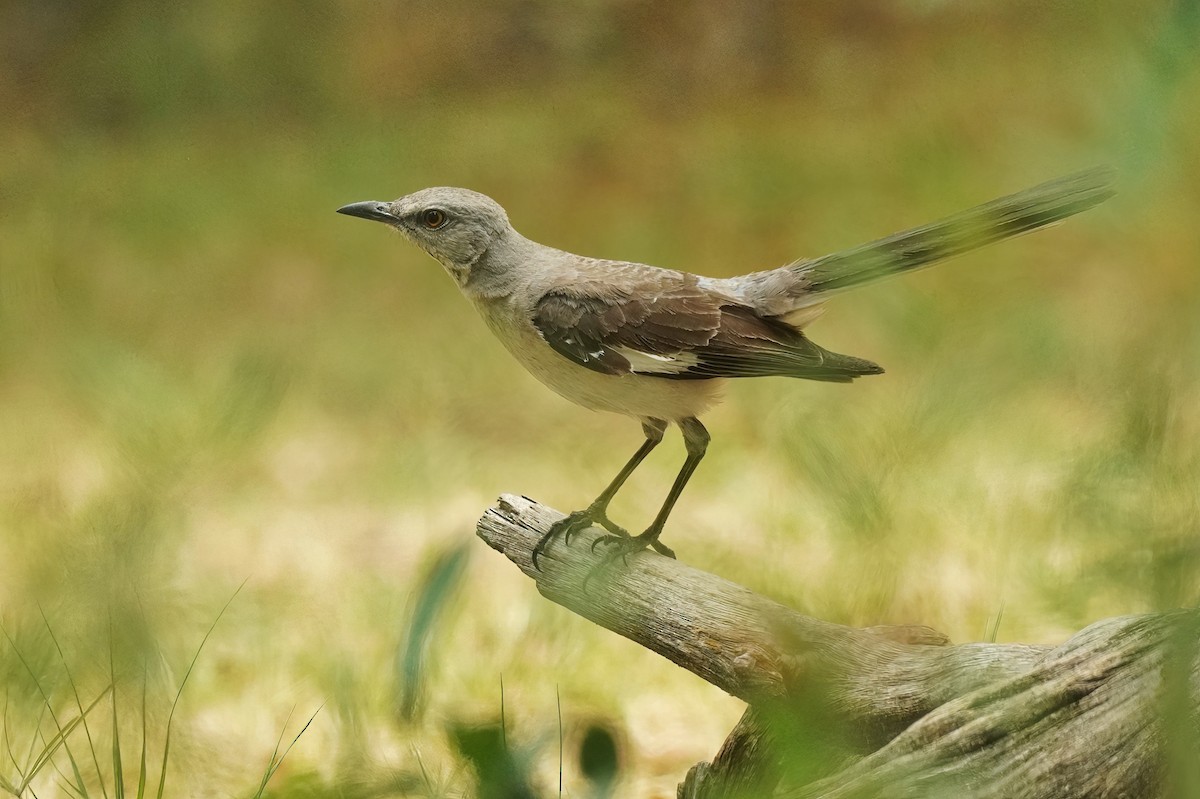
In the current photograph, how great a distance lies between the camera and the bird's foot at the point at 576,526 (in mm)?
1841

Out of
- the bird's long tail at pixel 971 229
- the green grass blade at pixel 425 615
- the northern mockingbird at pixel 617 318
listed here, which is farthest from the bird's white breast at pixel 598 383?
the green grass blade at pixel 425 615

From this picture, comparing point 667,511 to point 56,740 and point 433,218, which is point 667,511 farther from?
point 56,740

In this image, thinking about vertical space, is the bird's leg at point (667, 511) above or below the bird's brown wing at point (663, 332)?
below

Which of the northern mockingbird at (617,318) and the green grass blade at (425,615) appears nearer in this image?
the green grass blade at (425,615)

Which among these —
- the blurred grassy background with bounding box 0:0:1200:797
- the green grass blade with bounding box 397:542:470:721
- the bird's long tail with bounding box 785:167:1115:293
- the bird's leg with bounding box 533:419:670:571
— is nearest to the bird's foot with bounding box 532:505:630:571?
the bird's leg with bounding box 533:419:670:571

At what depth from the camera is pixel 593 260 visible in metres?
1.89

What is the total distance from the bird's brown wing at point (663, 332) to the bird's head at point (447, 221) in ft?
0.48

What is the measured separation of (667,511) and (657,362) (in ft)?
0.83

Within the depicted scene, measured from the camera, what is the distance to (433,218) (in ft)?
5.85

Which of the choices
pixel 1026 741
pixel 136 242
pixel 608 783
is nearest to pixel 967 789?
pixel 1026 741

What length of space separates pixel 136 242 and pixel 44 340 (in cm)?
81

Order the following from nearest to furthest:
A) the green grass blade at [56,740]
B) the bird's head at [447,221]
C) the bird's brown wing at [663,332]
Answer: the green grass blade at [56,740] → the bird's brown wing at [663,332] → the bird's head at [447,221]

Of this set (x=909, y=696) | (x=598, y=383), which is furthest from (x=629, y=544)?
(x=909, y=696)

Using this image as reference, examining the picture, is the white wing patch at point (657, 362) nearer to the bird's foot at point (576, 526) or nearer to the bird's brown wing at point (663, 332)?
the bird's brown wing at point (663, 332)
